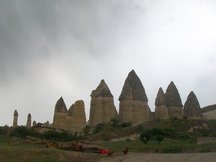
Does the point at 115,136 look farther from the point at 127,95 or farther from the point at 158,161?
the point at 158,161

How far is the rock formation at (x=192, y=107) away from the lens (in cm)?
7061

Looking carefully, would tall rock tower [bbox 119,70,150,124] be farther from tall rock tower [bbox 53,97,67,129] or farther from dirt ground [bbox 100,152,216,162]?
dirt ground [bbox 100,152,216,162]

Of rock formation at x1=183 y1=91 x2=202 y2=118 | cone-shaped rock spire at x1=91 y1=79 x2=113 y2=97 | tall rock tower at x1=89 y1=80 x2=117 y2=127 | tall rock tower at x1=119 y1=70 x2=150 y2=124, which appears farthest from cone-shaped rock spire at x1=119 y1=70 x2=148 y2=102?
rock formation at x1=183 y1=91 x2=202 y2=118

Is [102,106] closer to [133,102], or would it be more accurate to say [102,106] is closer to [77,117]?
[133,102]

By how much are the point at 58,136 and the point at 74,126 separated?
25509mm

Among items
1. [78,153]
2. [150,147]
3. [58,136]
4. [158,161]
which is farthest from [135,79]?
[158,161]

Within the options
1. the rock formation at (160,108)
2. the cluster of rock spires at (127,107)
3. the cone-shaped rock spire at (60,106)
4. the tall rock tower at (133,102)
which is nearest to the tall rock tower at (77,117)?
the cluster of rock spires at (127,107)

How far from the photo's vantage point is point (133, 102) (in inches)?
2611

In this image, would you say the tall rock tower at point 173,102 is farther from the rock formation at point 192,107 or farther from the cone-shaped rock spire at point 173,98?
the rock formation at point 192,107

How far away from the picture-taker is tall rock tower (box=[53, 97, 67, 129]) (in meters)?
71.0

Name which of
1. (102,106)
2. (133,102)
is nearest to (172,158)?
(133,102)

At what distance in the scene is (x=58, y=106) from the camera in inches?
A: 2842

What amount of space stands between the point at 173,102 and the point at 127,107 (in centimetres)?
809

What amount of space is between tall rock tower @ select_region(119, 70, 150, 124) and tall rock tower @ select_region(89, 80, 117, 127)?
146 cm
